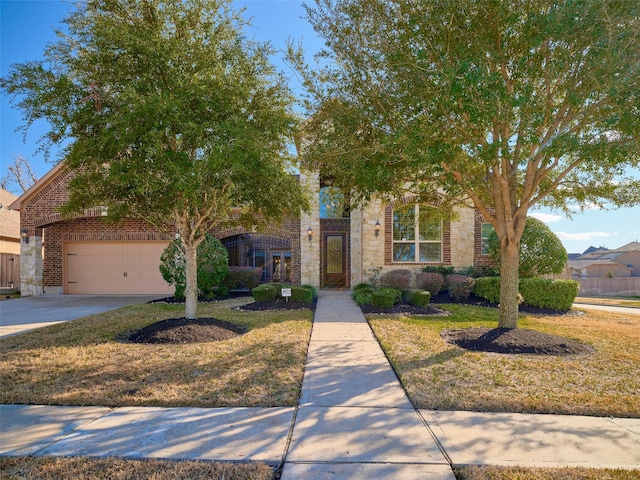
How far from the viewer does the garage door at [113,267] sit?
1577cm

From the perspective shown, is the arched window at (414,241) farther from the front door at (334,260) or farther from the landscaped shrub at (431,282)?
the front door at (334,260)

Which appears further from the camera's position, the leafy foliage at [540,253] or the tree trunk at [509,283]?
the leafy foliage at [540,253]

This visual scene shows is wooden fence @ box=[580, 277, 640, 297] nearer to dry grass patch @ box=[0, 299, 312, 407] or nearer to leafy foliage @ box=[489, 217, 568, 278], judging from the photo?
leafy foliage @ box=[489, 217, 568, 278]

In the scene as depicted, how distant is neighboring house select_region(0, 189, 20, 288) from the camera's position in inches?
762

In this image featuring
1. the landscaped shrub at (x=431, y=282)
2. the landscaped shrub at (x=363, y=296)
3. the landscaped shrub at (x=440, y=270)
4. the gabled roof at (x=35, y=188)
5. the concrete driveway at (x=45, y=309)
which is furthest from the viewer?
the gabled roof at (x=35, y=188)

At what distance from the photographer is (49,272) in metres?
15.5

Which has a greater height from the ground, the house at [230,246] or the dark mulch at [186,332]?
the house at [230,246]

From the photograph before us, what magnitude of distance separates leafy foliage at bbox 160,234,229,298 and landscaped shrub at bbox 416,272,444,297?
6326 mm

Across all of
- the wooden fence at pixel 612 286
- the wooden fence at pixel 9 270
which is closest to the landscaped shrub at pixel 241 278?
the wooden fence at pixel 9 270

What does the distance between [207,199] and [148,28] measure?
287cm

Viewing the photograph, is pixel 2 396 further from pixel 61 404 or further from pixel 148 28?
pixel 148 28

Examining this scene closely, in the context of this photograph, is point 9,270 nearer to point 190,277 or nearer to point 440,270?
point 190,277

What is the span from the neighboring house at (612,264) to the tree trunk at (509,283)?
24241 mm

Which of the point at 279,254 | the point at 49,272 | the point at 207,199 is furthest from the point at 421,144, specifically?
the point at 49,272
